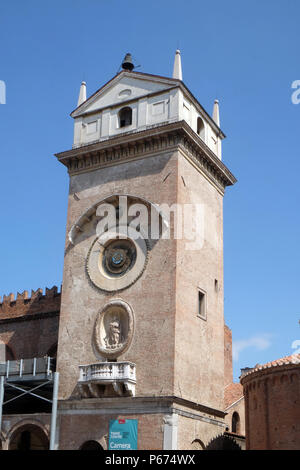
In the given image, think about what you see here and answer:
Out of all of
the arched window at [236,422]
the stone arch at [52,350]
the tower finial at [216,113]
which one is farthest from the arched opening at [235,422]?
the tower finial at [216,113]

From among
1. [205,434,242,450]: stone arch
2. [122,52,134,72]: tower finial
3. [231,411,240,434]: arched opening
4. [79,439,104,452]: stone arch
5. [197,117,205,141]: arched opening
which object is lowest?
[79,439,104,452]: stone arch

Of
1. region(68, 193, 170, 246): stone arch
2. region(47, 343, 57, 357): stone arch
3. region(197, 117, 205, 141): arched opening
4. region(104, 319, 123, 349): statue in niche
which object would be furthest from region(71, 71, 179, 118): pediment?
region(47, 343, 57, 357): stone arch

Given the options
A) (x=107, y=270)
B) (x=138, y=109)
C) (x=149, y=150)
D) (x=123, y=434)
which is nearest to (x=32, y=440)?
(x=123, y=434)

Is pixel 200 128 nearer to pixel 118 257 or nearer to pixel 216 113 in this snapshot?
pixel 216 113

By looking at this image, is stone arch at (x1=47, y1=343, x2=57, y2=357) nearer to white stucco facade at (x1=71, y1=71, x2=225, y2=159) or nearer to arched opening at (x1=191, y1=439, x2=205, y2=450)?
arched opening at (x1=191, y1=439, x2=205, y2=450)

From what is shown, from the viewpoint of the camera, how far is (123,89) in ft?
113

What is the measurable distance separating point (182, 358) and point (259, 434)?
4915mm

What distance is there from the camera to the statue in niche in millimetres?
29750

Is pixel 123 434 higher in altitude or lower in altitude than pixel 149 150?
lower

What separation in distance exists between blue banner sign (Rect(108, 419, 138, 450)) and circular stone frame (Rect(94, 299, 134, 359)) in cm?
301

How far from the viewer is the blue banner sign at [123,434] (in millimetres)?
27391

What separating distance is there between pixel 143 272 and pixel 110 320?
281cm

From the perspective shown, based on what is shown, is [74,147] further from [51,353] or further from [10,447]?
[10,447]
